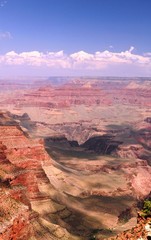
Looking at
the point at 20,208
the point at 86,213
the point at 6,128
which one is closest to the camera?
the point at 20,208

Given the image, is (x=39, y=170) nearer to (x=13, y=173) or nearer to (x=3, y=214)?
(x=13, y=173)

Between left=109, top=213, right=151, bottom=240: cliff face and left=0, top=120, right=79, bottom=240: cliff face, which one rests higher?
left=109, top=213, right=151, bottom=240: cliff face

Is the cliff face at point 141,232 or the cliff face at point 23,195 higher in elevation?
the cliff face at point 141,232

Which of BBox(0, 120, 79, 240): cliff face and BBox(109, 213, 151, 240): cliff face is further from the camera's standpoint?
BBox(0, 120, 79, 240): cliff face

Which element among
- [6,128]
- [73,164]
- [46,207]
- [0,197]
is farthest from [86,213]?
[73,164]

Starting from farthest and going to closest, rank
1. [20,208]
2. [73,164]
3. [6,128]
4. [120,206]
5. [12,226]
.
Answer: [73,164] < [6,128] < [120,206] < [20,208] < [12,226]

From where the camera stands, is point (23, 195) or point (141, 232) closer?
point (141, 232)

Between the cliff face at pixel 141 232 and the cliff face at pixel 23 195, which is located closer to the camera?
the cliff face at pixel 141 232

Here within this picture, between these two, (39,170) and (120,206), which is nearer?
(39,170)

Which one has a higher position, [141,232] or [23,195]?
[141,232]

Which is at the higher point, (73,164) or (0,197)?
(0,197)

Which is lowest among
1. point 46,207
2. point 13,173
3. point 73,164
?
point 73,164
